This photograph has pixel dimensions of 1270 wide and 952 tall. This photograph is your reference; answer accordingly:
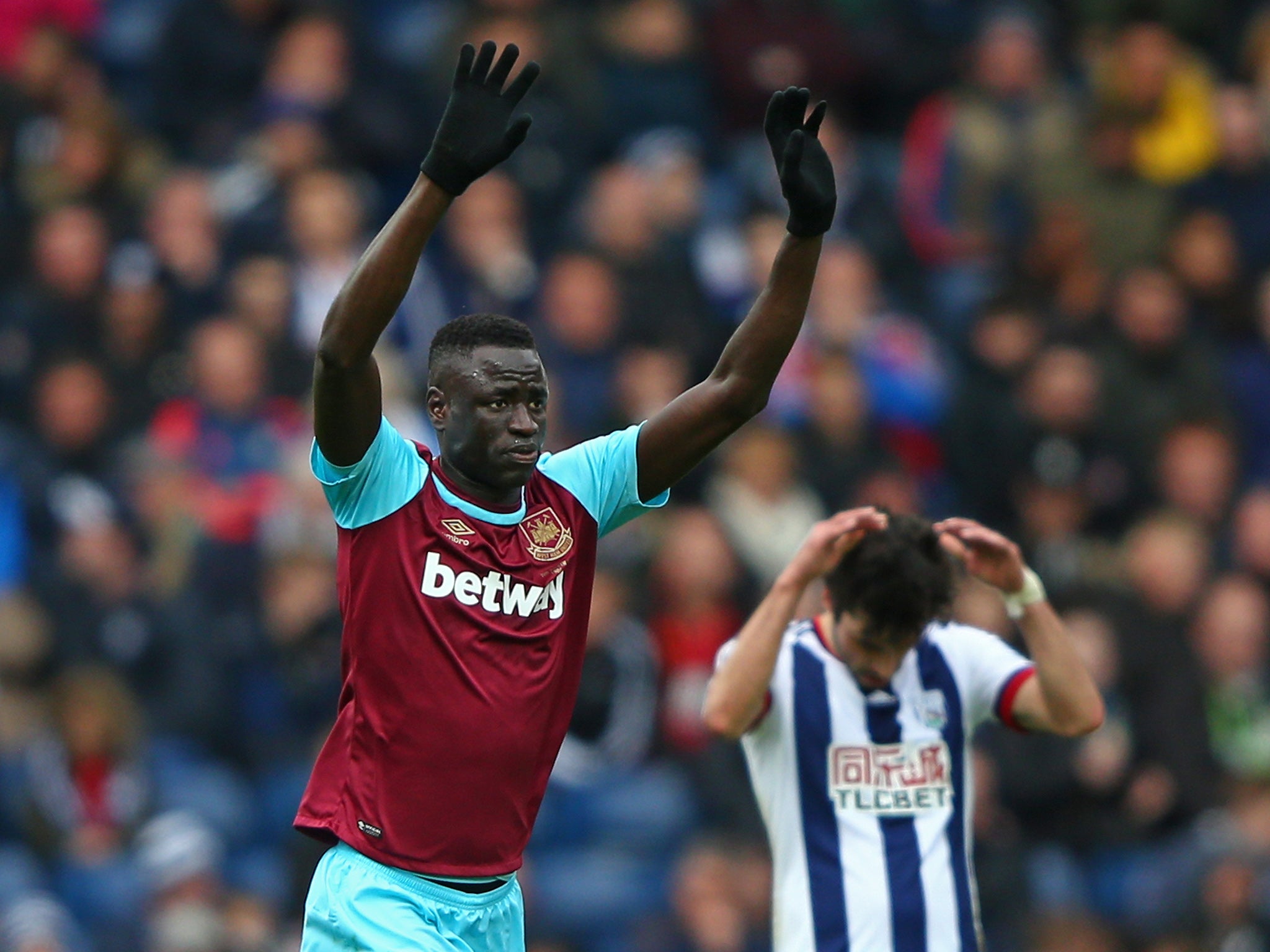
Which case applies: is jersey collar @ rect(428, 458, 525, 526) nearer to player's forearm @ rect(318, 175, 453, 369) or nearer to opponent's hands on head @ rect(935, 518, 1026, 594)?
player's forearm @ rect(318, 175, 453, 369)

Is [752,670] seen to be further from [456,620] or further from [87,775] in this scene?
[87,775]

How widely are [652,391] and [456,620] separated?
5.26 meters

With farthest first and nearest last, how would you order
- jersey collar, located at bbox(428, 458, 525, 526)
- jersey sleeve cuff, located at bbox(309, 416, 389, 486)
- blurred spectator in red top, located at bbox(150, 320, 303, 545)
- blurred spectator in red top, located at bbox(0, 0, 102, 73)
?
blurred spectator in red top, located at bbox(0, 0, 102, 73) → blurred spectator in red top, located at bbox(150, 320, 303, 545) → jersey collar, located at bbox(428, 458, 525, 526) → jersey sleeve cuff, located at bbox(309, 416, 389, 486)

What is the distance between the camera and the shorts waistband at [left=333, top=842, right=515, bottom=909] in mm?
4492

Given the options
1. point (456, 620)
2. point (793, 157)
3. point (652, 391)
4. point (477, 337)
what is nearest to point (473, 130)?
point (477, 337)

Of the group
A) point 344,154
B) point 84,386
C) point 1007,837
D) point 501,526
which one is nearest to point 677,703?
point 1007,837

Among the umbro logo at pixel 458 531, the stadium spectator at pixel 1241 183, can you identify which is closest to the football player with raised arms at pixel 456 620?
the umbro logo at pixel 458 531

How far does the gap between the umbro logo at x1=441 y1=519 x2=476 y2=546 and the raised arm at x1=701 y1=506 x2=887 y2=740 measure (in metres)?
1.00

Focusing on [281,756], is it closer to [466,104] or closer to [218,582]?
[218,582]

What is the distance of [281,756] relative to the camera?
8906mm

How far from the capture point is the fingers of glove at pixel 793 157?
15.0 feet

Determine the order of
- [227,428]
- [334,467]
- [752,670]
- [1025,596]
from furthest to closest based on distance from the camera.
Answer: [227,428] < [1025,596] < [752,670] < [334,467]

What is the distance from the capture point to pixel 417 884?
4.50 meters

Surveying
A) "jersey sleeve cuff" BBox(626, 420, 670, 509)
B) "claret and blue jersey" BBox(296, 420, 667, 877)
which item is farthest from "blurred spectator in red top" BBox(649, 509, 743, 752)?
"claret and blue jersey" BBox(296, 420, 667, 877)
